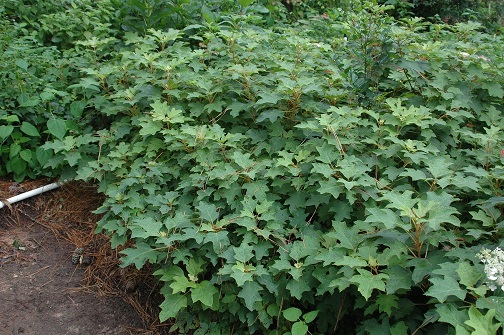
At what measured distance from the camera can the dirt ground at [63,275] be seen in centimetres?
263

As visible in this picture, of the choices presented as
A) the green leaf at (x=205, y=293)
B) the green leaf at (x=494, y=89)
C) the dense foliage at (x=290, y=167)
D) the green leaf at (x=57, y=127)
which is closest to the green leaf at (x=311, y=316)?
the dense foliage at (x=290, y=167)

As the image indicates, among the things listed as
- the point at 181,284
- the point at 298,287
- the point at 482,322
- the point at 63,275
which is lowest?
the point at 63,275

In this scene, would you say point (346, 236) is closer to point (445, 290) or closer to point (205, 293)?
point (445, 290)

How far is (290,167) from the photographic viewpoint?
2574 mm

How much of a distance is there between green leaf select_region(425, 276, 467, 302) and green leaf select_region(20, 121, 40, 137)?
280 cm

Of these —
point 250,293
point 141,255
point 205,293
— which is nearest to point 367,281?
point 250,293

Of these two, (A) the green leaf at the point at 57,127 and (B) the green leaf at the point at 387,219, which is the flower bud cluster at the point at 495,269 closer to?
(B) the green leaf at the point at 387,219

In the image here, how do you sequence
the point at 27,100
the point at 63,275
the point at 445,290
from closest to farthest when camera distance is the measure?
the point at 445,290
the point at 63,275
the point at 27,100

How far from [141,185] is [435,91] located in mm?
1868

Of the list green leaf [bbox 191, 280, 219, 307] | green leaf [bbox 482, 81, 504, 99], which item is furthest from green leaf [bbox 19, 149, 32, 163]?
green leaf [bbox 482, 81, 504, 99]

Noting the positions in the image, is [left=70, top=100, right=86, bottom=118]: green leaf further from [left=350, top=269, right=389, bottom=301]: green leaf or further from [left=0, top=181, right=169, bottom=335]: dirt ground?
[left=350, top=269, right=389, bottom=301]: green leaf

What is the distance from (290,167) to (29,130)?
6.49 ft

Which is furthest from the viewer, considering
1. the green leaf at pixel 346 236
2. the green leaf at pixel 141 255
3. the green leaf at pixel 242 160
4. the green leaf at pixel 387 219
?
the green leaf at pixel 242 160

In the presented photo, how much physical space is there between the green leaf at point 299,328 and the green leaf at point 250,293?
0.19m
